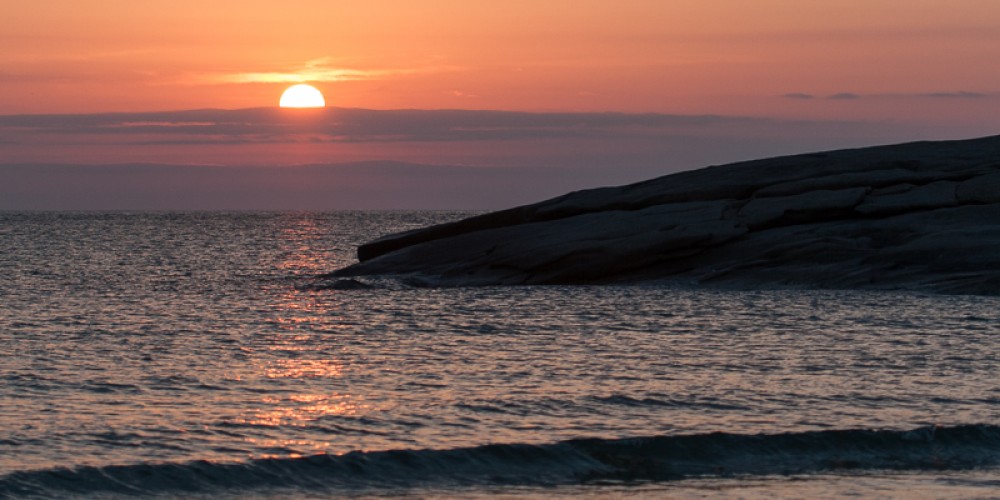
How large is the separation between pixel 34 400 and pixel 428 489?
366 inches

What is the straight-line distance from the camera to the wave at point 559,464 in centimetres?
1639

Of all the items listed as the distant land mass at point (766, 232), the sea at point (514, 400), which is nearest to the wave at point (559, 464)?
the sea at point (514, 400)

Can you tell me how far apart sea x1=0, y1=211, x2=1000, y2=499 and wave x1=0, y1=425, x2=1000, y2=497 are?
41 millimetres

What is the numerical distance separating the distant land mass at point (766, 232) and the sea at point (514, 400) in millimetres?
3408

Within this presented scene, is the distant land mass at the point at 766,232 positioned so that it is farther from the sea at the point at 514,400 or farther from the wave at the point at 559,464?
the wave at the point at 559,464

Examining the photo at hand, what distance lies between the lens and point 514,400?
21828 millimetres

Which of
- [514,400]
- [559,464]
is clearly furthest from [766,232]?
[559,464]

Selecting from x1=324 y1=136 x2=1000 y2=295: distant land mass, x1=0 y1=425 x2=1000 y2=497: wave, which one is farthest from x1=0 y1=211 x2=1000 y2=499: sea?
x1=324 y1=136 x2=1000 y2=295: distant land mass

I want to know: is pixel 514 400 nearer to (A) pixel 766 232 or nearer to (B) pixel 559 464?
(B) pixel 559 464

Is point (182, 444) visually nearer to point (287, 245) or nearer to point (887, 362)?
point (887, 362)

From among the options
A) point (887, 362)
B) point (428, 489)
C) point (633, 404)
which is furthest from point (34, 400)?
point (887, 362)

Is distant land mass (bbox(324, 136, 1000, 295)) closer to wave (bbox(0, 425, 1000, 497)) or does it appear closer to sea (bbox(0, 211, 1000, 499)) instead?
sea (bbox(0, 211, 1000, 499))

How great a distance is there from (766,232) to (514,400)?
86.4ft

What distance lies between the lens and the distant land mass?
42.2 metres
